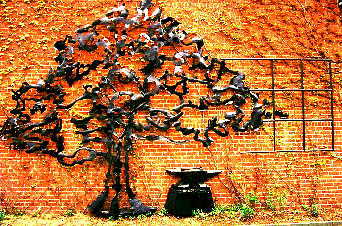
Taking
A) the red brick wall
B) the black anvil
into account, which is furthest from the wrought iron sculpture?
the black anvil

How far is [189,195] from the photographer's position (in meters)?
5.09

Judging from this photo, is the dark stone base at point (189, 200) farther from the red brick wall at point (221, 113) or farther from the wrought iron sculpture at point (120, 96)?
the wrought iron sculpture at point (120, 96)

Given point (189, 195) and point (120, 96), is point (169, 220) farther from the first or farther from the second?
point (120, 96)

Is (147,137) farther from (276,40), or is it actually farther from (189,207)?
(276,40)

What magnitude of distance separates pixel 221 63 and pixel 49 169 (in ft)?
10.7

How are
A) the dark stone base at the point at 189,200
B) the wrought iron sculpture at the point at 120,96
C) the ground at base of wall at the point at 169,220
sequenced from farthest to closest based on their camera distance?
the wrought iron sculpture at the point at 120,96, the dark stone base at the point at 189,200, the ground at base of wall at the point at 169,220

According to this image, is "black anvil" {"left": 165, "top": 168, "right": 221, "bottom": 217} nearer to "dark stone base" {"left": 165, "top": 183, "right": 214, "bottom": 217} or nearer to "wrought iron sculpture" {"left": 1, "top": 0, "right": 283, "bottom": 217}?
"dark stone base" {"left": 165, "top": 183, "right": 214, "bottom": 217}

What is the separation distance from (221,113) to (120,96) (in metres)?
1.67

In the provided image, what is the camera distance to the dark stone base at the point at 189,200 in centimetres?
509

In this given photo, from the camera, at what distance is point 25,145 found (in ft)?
17.4

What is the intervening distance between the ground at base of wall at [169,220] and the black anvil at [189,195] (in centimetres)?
13

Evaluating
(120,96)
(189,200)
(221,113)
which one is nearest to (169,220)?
(189,200)

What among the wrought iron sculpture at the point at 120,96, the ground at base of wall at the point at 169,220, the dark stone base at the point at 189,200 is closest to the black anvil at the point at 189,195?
the dark stone base at the point at 189,200

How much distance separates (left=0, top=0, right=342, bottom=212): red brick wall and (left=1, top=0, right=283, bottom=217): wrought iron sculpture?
0.47 feet
